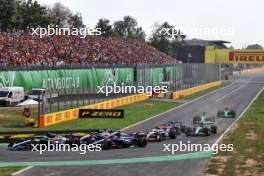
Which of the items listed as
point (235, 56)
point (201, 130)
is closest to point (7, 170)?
point (201, 130)

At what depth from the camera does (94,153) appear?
26.7 metres

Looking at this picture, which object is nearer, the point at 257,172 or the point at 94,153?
the point at 257,172

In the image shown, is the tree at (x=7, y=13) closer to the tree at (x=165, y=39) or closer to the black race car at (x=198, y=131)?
the black race car at (x=198, y=131)

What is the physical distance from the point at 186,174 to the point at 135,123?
19244 millimetres

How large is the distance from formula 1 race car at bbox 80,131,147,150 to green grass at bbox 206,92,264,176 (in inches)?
173

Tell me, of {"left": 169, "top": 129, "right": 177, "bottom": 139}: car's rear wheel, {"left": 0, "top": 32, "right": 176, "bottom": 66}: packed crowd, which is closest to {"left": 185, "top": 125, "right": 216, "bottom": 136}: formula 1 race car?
{"left": 169, "top": 129, "right": 177, "bottom": 139}: car's rear wheel

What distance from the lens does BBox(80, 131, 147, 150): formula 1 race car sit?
28.1 m

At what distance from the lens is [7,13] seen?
79125mm

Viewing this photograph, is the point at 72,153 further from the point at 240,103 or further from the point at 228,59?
the point at 228,59

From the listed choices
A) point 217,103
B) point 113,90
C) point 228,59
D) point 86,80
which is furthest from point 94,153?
point 228,59

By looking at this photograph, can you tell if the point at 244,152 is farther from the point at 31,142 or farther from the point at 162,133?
the point at 31,142

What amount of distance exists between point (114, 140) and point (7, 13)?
55.4 metres

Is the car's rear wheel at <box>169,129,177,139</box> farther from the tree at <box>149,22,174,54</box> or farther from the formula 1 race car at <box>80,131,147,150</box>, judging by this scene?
the tree at <box>149,22,174,54</box>

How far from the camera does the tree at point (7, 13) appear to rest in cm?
7831
